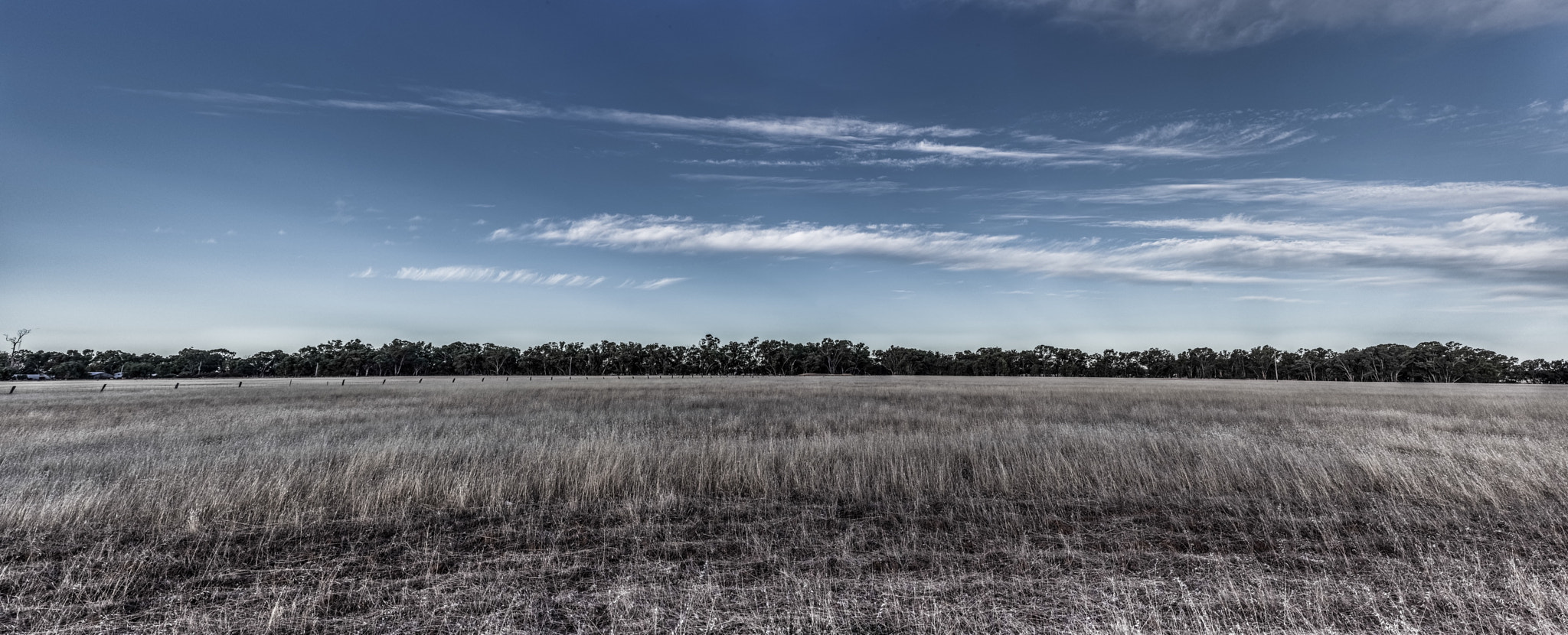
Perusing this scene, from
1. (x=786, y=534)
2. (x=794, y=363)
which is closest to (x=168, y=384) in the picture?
(x=786, y=534)

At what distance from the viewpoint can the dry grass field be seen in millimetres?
4688

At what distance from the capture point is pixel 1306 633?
424cm

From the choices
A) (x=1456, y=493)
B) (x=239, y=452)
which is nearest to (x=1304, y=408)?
(x=1456, y=493)

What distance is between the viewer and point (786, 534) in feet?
22.9

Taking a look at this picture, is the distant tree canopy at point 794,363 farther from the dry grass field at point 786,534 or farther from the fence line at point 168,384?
the dry grass field at point 786,534

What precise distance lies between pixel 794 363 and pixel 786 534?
151090 millimetres

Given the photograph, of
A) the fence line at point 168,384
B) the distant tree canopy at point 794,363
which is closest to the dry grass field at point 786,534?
the fence line at point 168,384

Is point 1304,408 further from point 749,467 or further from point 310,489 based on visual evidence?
point 310,489

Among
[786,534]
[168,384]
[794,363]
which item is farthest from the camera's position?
[794,363]

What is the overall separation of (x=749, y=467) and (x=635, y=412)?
44.3 feet

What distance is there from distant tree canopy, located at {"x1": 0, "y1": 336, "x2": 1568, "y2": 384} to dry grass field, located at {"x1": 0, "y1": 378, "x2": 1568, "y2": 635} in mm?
132411

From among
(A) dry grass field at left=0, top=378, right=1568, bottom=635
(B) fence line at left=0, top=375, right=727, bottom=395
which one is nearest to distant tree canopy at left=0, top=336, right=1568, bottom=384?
(B) fence line at left=0, top=375, right=727, bottom=395

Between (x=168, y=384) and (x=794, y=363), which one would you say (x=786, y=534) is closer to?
(x=168, y=384)

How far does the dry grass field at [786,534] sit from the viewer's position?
4.69 metres
